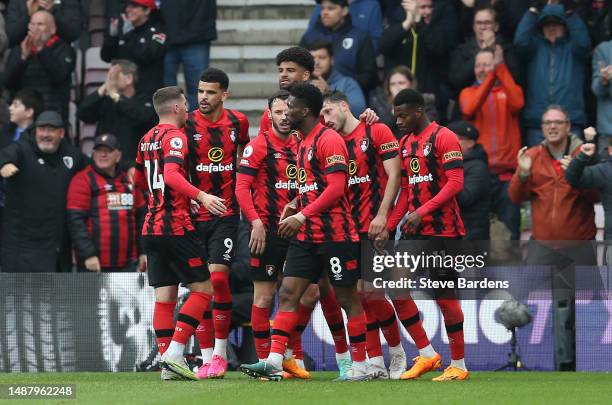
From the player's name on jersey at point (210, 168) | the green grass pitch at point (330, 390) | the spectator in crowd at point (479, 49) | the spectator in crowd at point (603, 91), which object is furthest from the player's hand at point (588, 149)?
the player's name on jersey at point (210, 168)

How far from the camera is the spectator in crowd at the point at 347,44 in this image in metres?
17.4

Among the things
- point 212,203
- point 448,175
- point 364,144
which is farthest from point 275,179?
point 448,175

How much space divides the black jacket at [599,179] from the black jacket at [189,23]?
5201 mm

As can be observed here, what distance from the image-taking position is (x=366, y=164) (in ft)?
40.9

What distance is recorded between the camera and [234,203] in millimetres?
12766

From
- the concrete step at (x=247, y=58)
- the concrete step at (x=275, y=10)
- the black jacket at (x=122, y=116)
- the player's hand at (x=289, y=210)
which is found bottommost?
the player's hand at (x=289, y=210)

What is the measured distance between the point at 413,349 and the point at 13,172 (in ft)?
15.3

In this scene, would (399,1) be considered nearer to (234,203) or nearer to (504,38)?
(504,38)

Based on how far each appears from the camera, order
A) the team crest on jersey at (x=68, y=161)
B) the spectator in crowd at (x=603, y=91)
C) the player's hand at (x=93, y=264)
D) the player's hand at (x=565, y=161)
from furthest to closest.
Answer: the spectator in crowd at (x=603, y=91)
the team crest on jersey at (x=68, y=161)
the player's hand at (x=93, y=264)
the player's hand at (x=565, y=161)

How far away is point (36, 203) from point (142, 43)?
2769 millimetres

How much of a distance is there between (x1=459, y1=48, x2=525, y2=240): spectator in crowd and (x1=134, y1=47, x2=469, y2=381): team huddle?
13.7ft

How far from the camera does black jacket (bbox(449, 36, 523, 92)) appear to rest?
676 inches

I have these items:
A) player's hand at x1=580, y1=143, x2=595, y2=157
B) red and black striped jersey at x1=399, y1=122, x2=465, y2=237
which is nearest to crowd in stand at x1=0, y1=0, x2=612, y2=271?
player's hand at x1=580, y1=143, x2=595, y2=157

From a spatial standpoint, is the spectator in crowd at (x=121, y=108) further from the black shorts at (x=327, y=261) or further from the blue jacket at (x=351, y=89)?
the black shorts at (x=327, y=261)
